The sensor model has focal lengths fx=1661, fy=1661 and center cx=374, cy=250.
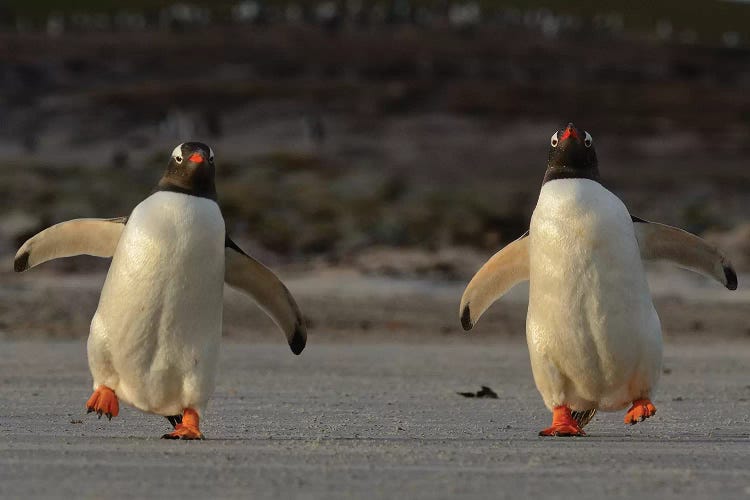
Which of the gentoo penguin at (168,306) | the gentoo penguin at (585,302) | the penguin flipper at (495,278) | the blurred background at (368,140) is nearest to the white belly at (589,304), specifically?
the gentoo penguin at (585,302)

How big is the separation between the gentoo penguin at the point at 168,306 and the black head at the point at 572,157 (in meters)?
1.56

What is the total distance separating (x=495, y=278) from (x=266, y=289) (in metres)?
1.22

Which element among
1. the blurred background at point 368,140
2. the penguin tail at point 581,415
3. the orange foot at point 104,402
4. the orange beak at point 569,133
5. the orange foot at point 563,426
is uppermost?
the orange beak at point 569,133

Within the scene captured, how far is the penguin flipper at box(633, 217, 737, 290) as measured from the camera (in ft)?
26.0

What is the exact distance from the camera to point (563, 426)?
726 centimetres

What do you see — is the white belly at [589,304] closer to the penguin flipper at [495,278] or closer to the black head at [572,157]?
the black head at [572,157]

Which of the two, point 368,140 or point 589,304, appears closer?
point 589,304

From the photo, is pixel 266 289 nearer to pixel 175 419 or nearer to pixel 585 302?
pixel 175 419

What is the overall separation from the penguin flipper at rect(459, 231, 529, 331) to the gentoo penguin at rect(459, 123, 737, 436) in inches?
18.9

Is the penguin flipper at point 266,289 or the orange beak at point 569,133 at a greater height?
the orange beak at point 569,133

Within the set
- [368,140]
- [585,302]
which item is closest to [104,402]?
[585,302]

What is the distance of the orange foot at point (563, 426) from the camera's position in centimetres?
721

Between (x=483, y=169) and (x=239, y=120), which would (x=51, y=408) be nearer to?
(x=483, y=169)

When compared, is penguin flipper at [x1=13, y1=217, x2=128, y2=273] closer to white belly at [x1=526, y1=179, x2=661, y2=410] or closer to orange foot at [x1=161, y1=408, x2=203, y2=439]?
orange foot at [x1=161, y1=408, x2=203, y2=439]
